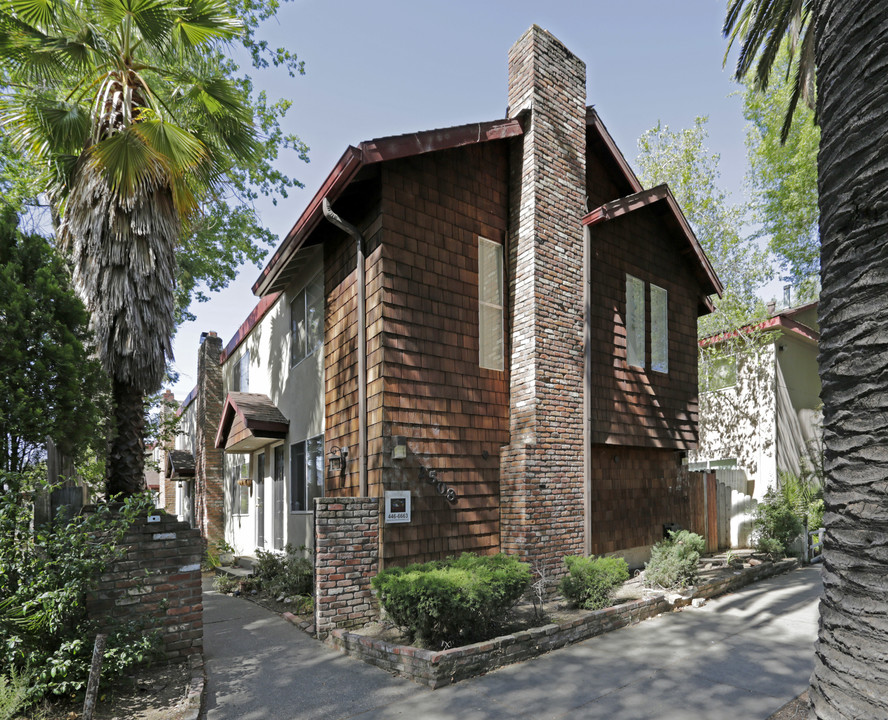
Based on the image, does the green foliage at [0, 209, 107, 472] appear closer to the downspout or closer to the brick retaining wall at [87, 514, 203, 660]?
the brick retaining wall at [87, 514, 203, 660]

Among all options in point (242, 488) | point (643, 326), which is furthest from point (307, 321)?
point (242, 488)

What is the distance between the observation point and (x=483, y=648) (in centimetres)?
631

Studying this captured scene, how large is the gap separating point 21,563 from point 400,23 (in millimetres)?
9308

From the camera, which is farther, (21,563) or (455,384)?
(455,384)

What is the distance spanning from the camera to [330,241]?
10.4 m

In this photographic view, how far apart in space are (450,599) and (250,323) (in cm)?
1149

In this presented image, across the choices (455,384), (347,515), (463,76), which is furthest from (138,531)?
(463,76)

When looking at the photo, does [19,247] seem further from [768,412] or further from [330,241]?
[768,412]

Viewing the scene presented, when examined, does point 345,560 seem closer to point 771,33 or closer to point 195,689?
point 195,689

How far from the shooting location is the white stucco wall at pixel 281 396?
11203 millimetres

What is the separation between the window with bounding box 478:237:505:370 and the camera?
9641 millimetres

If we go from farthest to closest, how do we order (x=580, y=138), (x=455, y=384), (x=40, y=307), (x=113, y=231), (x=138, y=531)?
(x=580, y=138) < (x=455, y=384) < (x=113, y=231) < (x=40, y=307) < (x=138, y=531)

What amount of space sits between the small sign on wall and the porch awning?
14.7 m

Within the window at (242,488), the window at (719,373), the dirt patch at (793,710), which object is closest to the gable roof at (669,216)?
the window at (719,373)
